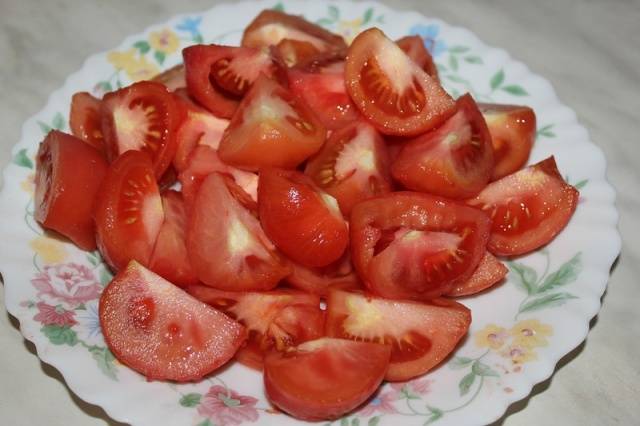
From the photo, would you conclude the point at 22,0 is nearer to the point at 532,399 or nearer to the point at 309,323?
the point at 309,323

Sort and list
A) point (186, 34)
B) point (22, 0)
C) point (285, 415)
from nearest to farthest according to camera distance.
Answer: point (285, 415) → point (186, 34) → point (22, 0)

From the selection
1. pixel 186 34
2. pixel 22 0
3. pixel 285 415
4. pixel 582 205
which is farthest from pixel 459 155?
pixel 22 0

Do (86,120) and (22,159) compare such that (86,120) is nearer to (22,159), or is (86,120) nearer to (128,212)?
(22,159)

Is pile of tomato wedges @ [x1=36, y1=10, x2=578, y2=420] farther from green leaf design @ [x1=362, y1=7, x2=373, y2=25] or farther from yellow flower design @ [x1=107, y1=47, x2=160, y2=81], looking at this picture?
green leaf design @ [x1=362, y1=7, x2=373, y2=25]

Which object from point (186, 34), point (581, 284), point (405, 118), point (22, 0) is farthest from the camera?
point (22, 0)

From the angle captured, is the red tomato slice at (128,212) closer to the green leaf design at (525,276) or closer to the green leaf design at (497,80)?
the green leaf design at (525,276)

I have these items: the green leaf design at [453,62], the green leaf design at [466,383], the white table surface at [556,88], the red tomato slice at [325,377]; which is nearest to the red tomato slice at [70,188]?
the white table surface at [556,88]

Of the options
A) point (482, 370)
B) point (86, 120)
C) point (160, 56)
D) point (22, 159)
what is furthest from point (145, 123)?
point (482, 370)

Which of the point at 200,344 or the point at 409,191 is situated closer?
the point at 200,344
